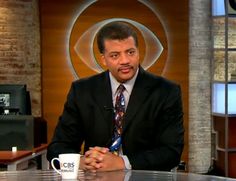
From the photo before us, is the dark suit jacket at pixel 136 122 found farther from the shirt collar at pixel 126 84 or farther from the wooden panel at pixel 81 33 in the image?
the wooden panel at pixel 81 33

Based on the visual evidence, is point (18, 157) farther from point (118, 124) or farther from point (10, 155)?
point (118, 124)

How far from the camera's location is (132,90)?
2.22 m

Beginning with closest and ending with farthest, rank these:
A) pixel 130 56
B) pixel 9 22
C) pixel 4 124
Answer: pixel 130 56, pixel 4 124, pixel 9 22

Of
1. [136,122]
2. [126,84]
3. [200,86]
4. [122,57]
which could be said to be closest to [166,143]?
[136,122]

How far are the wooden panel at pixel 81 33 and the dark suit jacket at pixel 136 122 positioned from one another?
425 centimetres

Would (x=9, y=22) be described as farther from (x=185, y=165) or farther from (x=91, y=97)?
(x=91, y=97)

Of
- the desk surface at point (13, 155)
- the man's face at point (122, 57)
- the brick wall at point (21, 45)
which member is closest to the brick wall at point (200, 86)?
the brick wall at point (21, 45)

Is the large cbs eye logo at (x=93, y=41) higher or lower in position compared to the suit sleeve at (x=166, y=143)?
higher

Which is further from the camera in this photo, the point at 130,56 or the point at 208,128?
the point at 208,128

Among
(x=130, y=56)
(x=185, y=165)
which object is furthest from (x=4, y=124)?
(x=185, y=165)

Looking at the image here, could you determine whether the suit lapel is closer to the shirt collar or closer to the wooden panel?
the shirt collar

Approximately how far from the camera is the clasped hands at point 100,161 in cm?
195

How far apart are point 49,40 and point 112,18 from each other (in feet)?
3.00

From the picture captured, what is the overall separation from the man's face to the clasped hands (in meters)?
0.37
